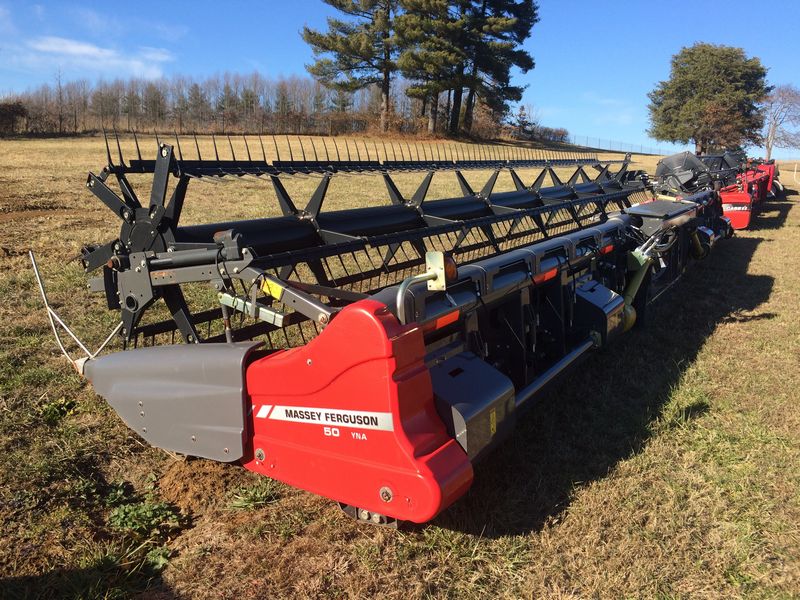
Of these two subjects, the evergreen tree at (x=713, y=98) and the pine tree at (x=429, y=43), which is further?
the evergreen tree at (x=713, y=98)

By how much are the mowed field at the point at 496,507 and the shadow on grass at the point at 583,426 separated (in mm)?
13

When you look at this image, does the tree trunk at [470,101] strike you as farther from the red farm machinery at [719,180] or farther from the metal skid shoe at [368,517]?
the metal skid shoe at [368,517]

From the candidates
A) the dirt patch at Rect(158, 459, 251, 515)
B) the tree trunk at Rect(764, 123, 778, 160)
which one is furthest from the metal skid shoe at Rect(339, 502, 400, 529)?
the tree trunk at Rect(764, 123, 778, 160)

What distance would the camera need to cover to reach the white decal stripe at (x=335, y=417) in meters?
2.34

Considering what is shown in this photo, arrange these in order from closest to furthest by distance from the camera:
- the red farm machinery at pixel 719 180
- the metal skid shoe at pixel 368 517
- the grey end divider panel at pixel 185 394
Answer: the metal skid shoe at pixel 368 517 → the grey end divider panel at pixel 185 394 → the red farm machinery at pixel 719 180

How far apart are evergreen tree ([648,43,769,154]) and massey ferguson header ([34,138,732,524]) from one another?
43.4 m

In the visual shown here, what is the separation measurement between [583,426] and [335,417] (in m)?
1.91

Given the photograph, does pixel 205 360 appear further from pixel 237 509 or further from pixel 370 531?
pixel 370 531

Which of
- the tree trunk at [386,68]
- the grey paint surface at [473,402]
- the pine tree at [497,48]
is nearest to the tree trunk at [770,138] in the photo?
Answer: the pine tree at [497,48]

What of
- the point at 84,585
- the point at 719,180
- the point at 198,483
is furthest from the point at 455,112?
the point at 84,585

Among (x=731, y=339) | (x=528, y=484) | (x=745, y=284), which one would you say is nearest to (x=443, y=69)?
(x=745, y=284)

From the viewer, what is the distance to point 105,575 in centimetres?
254

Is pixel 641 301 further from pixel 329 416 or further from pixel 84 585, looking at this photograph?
pixel 84 585

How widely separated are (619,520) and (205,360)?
212cm
